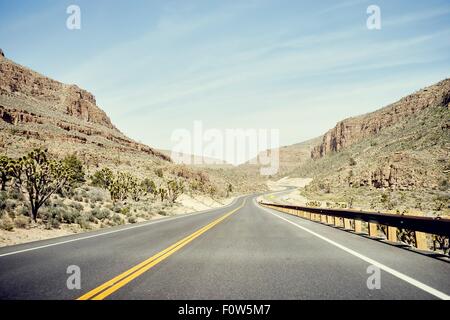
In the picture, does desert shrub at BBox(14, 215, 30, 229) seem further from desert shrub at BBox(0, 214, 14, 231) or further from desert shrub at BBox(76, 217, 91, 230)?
desert shrub at BBox(76, 217, 91, 230)

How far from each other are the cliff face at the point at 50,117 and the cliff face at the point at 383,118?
73972 millimetres

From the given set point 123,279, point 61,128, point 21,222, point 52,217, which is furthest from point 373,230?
point 61,128

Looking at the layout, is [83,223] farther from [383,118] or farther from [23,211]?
[383,118]

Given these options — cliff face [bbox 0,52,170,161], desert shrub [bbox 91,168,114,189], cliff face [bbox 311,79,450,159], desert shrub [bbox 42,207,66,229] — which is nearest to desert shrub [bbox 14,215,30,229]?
desert shrub [bbox 42,207,66,229]

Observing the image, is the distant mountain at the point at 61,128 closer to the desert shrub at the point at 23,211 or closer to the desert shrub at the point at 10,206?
the desert shrub at the point at 10,206

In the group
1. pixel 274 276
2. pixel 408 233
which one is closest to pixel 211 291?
pixel 274 276

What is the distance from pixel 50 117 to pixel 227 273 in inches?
3518

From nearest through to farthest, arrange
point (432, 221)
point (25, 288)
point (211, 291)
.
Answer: point (211, 291) < point (25, 288) < point (432, 221)

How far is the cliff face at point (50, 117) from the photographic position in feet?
221

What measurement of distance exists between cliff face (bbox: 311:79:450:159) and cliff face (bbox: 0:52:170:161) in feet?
243

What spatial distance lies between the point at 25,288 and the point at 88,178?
51861 mm

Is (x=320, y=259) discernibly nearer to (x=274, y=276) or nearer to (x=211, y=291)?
(x=274, y=276)

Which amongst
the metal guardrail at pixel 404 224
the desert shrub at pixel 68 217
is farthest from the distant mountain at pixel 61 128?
the metal guardrail at pixel 404 224

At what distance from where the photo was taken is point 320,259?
281 inches
